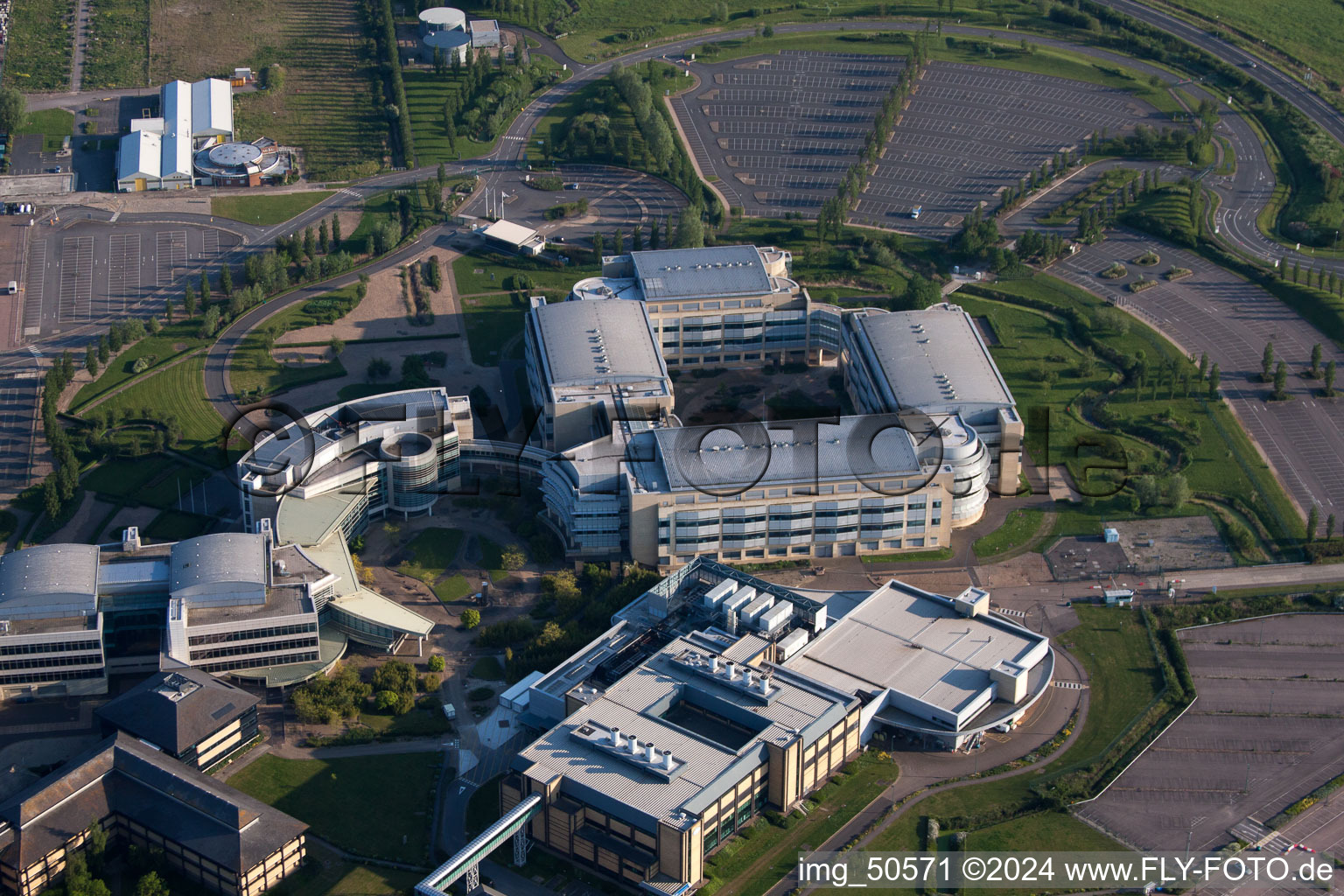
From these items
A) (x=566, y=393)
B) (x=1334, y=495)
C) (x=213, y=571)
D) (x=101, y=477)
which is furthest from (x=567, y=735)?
(x=1334, y=495)

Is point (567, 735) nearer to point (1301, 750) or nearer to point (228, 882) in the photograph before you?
point (228, 882)

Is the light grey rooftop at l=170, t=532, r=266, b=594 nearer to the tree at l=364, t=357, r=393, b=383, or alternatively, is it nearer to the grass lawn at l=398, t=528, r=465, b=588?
the grass lawn at l=398, t=528, r=465, b=588

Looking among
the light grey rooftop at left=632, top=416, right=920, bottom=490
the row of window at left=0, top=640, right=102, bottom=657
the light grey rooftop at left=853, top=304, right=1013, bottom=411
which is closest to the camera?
the row of window at left=0, top=640, right=102, bottom=657

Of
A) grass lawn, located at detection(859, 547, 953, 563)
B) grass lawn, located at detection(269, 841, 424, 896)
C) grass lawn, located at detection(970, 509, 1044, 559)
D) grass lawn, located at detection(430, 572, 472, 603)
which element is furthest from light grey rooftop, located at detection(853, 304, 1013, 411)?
grass lawn, located at detection(269, 841, 424, 896)

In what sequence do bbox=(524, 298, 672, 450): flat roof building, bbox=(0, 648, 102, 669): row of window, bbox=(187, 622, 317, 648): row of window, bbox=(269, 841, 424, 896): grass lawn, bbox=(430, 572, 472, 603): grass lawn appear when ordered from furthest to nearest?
bbox=(524, 298, 672, 450): flat roof building
bbox=(430, 572, 472, 603): grass lawn
bbox=(187, 622, 317, 648): row of window
bbox=(0, 648, 102, 669): row of window
bbox=(269, 841, 424, 896): grass lawn

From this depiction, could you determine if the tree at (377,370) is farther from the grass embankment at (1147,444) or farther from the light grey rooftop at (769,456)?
the grass embankment at (1147,444)

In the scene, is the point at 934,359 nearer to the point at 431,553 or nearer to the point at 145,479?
the point at 431,553

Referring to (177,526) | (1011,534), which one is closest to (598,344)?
(177,526)
